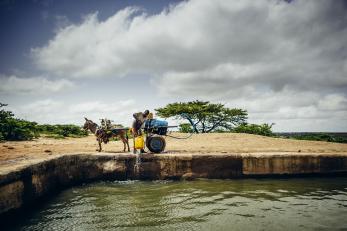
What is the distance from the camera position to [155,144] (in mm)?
9516

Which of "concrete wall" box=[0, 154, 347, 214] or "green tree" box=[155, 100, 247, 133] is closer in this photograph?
"concrete wall" box=[0, 154, 347, 214]

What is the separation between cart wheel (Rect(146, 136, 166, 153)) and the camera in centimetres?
948

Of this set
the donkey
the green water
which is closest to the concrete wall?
the green water

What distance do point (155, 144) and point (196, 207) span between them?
12.6 feet

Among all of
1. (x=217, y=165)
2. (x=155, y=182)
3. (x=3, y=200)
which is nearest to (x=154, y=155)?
(x=155, y=182)

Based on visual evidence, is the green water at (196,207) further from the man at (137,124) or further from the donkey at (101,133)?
the donkey at (101,133)

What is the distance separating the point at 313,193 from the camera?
23.4 ft

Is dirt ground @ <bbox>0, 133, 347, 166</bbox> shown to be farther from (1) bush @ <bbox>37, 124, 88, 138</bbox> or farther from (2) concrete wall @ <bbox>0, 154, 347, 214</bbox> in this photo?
(1) bush @ <bbox>37, 124, 88, 138</bbox>

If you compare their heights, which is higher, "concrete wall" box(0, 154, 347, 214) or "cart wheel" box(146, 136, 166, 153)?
"cart wheel" box(146, 136, 166, 153)

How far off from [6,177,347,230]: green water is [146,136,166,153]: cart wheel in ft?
4.85

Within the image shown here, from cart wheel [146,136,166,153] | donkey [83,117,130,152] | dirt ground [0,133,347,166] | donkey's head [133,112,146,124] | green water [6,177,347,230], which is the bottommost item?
green water [6,177,347,230]

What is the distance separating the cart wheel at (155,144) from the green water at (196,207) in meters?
1.48

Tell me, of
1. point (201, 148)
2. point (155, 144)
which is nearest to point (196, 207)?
point (155, 144)

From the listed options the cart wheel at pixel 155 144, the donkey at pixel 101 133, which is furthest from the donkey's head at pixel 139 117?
the donkey at pixel 101 133
